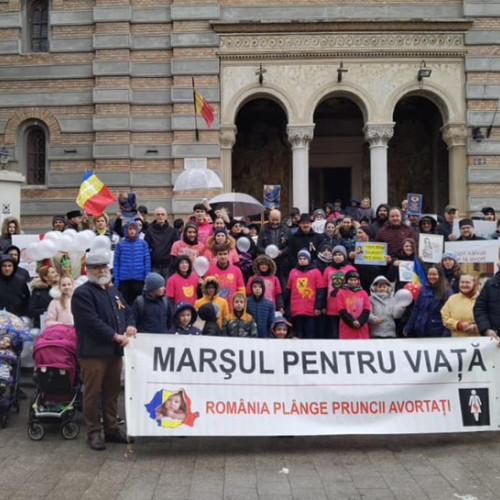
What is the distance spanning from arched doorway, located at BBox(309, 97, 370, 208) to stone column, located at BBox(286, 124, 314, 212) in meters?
4.36

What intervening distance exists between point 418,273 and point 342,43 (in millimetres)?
11129

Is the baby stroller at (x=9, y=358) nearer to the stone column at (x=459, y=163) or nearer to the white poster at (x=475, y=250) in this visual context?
the white poster at (x=475, y=250)

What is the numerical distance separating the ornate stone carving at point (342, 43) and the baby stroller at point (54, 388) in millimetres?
13353

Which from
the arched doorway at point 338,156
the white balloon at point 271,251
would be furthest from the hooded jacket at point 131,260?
the arched doorway at point 338,156

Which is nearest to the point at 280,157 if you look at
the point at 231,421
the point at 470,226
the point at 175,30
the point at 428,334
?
the point at 175,30

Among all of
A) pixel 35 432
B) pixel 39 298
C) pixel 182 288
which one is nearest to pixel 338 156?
pixel 182 288

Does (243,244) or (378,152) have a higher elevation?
(378,152)

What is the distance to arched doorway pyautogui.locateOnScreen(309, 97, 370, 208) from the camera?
23.1m

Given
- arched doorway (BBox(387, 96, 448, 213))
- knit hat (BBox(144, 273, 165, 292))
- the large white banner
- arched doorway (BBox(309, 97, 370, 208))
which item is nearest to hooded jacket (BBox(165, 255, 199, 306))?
knit hat (BBox(144, 273, 165, 292))

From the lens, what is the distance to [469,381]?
7.37 metres

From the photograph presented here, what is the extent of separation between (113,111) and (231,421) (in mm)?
14100

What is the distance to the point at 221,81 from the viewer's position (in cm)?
1891

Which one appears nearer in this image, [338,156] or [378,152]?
[378,152]

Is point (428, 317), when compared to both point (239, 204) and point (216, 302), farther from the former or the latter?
point (239, 204)
